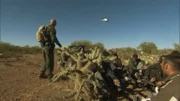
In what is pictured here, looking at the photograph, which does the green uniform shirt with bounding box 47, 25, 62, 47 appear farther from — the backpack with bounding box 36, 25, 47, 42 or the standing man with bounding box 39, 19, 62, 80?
the backpack with bounding box 36, 25, 47, 42

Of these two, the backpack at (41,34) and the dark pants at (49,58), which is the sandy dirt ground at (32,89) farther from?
the backpack at (41,34)

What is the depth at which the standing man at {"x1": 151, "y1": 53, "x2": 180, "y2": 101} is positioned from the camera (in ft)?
6.55

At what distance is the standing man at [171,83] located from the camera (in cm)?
200

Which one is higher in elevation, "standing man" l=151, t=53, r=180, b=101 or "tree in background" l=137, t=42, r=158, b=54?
"tree in background" l=137, t=42, r=158, b=54

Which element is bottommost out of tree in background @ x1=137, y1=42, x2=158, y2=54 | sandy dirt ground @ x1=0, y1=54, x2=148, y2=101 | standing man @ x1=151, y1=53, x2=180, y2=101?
sandy dirt ground @ x1=0, y1=54, x2=148, y2=101

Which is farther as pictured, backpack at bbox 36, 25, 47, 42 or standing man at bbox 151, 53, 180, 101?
backpack at bbox 36, 25, 47, 42

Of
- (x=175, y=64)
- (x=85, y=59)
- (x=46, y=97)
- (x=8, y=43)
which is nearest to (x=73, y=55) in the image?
(x=85, y=59)

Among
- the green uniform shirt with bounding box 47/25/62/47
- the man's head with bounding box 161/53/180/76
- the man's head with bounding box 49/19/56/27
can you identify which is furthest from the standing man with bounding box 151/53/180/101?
the man's head with bounding box 49/19/56/27

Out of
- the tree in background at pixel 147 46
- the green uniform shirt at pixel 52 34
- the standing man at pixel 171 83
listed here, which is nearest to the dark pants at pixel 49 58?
the green uniform shirt at pixel 52 34

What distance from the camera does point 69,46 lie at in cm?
633

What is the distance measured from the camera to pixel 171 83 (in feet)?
6.72

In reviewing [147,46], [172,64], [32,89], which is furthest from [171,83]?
[147,46]

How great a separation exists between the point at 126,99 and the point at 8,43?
18.2m

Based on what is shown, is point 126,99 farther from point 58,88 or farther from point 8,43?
point 8,43
